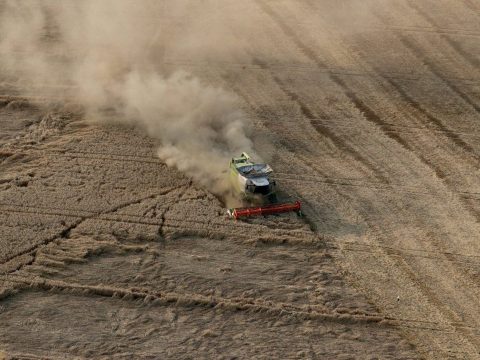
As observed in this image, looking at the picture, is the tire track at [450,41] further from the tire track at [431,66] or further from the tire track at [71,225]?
the tire track at [71,225]

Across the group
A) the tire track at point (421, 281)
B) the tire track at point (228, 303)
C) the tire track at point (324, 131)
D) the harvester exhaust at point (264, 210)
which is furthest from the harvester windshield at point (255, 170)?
the tire track at point (228, 303)

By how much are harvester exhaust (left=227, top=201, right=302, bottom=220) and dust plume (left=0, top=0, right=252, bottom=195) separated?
3.69 feet

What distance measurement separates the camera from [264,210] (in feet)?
54.1

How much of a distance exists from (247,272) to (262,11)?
1394cm

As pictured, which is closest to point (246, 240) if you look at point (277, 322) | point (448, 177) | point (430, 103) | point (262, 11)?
point (277, 322)

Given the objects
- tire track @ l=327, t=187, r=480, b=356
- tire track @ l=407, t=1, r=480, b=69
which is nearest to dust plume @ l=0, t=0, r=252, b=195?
tire track @ l=327, t=187, r=480, b=356

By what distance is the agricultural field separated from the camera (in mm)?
13766

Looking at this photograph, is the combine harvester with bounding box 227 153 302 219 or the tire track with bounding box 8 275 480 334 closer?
the tire track with bounding box 8 275 480 334

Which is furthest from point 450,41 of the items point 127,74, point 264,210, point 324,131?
point 264,210

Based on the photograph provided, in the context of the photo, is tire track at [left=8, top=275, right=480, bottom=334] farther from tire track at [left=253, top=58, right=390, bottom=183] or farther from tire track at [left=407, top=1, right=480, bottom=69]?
tire track at [left=407, top=1, right=480, bottom=69]

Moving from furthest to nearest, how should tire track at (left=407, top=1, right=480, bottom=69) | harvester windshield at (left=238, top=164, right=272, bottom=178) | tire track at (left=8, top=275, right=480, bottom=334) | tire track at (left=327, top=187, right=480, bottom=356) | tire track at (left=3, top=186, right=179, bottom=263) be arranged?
1. tire track at (left=407, top=1, right=480, bottom=69)
2. harvester windshield at (left=238, top=164, right=272, bottom=178)
3. tire track at (left=3, top=186, right=179, bottom=263)
4. tire track at (left=8, top=275, right=480, bottom=334)
5. tire track at (left=327, top=187, right=480, bottom=356)

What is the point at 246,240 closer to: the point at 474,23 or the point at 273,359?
the point at 273,359

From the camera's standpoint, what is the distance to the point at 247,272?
1502 cm

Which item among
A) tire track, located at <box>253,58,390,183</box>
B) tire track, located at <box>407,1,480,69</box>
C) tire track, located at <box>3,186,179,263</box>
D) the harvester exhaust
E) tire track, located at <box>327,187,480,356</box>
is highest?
tire track, located at <box>407,1,480,69</box>
